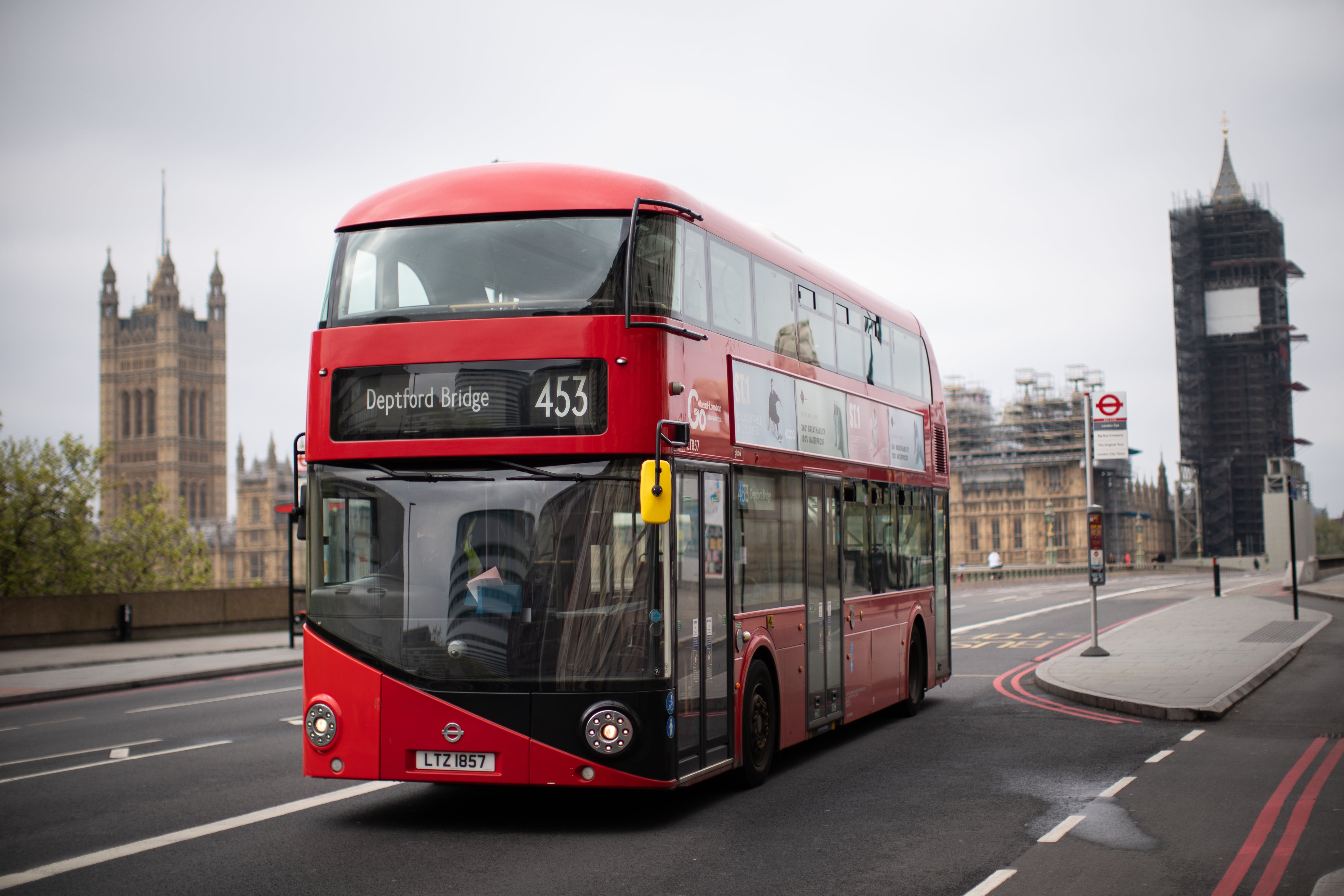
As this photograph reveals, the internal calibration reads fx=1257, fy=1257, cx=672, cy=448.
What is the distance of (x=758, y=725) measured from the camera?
9.55 meters

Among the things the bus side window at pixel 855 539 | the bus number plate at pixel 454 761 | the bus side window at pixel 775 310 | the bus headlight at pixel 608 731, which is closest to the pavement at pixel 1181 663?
the bus side window at pixel 855 539

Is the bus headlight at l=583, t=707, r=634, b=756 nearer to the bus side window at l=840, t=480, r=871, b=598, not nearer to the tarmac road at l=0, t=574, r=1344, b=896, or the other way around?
the tarmac road at l=0, t=574, r=1344, b=896

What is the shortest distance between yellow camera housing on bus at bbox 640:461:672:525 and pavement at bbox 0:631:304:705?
45.4 ft

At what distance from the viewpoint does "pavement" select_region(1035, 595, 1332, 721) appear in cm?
1414

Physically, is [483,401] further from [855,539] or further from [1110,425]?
[1110,425]

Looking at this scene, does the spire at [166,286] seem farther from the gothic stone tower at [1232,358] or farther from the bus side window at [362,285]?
the bus side window at [362,285]

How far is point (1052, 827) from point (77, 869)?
5.93 m

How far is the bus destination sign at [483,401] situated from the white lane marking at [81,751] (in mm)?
6105

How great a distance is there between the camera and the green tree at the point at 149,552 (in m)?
50.9

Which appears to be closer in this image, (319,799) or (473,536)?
(473,536)

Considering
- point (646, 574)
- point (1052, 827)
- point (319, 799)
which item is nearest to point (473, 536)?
point (646, 574)

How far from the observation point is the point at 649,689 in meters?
7.79

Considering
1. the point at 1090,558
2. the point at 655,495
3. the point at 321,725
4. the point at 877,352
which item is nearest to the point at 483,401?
the point at 655,495

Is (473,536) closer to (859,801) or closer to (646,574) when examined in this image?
(646,574)
